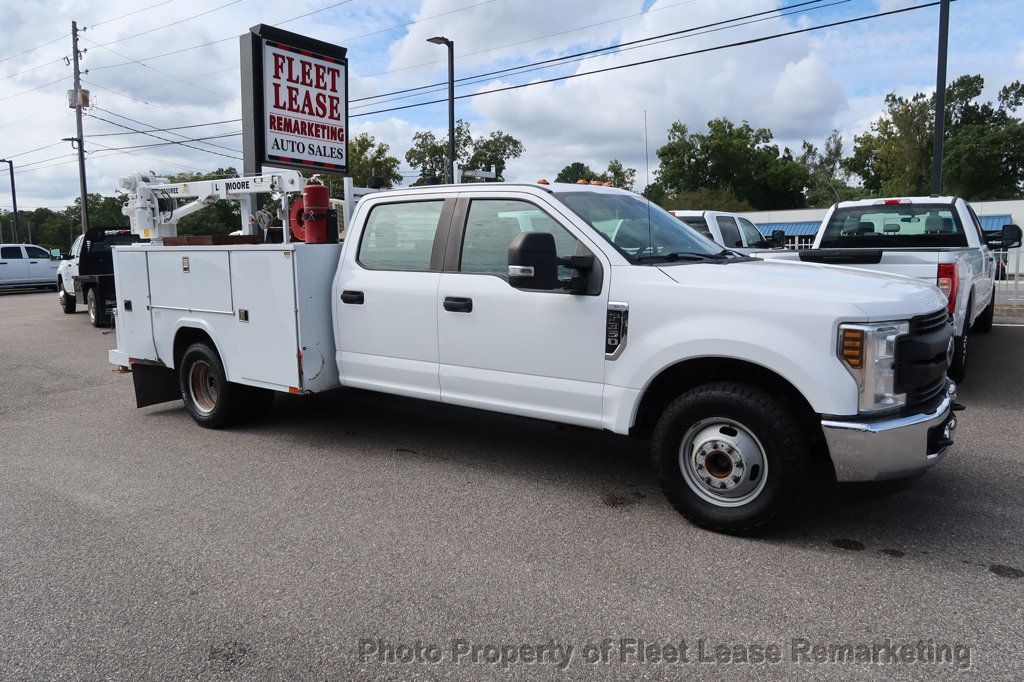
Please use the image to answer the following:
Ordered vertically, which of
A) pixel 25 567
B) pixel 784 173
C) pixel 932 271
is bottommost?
pixel 25 567

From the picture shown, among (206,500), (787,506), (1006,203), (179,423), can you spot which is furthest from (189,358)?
(1006,203)

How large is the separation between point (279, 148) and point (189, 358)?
5566 mm

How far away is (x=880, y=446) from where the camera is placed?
371cm

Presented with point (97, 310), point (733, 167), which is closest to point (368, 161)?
point (97, 310)

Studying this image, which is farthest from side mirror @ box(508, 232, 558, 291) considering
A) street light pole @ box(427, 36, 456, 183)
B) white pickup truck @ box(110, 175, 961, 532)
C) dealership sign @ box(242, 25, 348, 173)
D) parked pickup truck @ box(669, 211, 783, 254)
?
street light pole @ box(427, 36, 456, 183)

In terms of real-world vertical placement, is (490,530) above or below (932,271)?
below

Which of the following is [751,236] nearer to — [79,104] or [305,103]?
[305,103]

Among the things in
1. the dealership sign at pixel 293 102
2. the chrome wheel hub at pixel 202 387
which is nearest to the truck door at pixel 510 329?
the chrome wheel hub at pixel 202 387

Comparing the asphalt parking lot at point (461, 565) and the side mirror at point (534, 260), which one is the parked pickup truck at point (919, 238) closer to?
the asphalt parking lot at point (461, 565)

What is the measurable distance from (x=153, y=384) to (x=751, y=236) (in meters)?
10.7

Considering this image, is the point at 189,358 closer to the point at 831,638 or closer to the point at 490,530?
the point at 490,530

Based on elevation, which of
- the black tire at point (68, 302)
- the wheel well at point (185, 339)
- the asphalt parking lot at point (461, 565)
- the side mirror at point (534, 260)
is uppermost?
the side mirror at point (534, 260)

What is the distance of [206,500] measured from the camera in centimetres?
484

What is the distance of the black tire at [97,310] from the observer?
1566 cm
